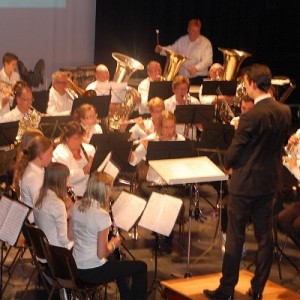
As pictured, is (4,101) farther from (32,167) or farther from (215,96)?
(32,167)

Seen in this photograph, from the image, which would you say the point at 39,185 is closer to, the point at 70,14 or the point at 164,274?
the point at 164,274

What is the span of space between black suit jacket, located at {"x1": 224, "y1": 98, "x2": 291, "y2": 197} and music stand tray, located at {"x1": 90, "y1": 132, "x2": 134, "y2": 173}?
2.02 m

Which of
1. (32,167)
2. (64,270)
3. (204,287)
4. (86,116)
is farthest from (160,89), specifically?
(64,270)

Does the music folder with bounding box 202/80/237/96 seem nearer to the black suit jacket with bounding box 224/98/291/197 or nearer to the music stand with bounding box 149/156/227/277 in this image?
the music stand with bounding box 149/156/227/277

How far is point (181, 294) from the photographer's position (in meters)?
6.60

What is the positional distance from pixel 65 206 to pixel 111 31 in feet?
25.8

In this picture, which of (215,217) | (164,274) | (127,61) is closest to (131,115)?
(127,61)

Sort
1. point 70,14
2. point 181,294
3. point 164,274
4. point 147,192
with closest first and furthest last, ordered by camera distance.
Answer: point 181,294 < point 164,274 < point 147,192 < point 70,14

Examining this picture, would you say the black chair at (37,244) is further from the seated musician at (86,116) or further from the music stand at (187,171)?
the seated musician at (86,116)

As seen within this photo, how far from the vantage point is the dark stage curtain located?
557 inches

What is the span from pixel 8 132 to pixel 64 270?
8.39 feet

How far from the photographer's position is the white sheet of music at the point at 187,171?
645 centimetres

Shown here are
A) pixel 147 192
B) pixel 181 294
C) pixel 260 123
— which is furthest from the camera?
pixel 147 192

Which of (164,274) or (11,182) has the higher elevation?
(11,182)
